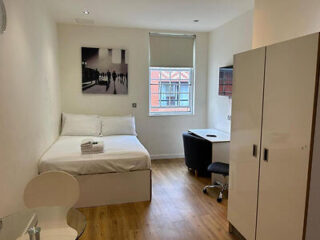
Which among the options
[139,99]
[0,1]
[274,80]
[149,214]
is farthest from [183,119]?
[0,1]

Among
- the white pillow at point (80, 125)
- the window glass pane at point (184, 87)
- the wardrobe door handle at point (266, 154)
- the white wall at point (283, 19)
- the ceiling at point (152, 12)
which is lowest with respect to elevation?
the white pillow at point (80, 125)

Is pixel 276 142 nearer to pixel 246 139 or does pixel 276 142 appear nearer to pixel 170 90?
Answer: pixel 246 139

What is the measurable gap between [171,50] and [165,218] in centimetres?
338

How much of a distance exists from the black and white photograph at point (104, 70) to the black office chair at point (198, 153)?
1755mm

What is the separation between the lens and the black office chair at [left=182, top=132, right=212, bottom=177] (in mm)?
4004

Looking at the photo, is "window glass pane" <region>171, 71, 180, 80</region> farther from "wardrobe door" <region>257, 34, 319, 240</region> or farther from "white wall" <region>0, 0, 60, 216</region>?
"wardrobe door" <region>257, 34, 319, 240</region>

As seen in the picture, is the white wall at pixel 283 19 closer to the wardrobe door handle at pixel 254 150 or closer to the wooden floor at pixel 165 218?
the wardrobe door handle at pixel 254 150

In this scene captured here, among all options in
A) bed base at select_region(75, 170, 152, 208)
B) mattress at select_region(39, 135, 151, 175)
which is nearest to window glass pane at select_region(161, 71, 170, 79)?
mattress at select_region(39, 135, 151, 175)

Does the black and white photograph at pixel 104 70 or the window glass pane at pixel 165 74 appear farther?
the window glass pane at pixel 165 74

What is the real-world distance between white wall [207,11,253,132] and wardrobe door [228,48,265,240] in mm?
1740

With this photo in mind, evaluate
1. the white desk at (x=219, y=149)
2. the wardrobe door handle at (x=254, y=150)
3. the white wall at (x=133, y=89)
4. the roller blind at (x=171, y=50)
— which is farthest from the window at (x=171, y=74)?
the wardrobe door handle at (x=254, y=150)

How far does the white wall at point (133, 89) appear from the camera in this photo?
15.5ft

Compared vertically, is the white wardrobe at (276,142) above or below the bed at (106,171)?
above

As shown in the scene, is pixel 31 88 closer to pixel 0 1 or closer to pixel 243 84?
pixel 0 1
